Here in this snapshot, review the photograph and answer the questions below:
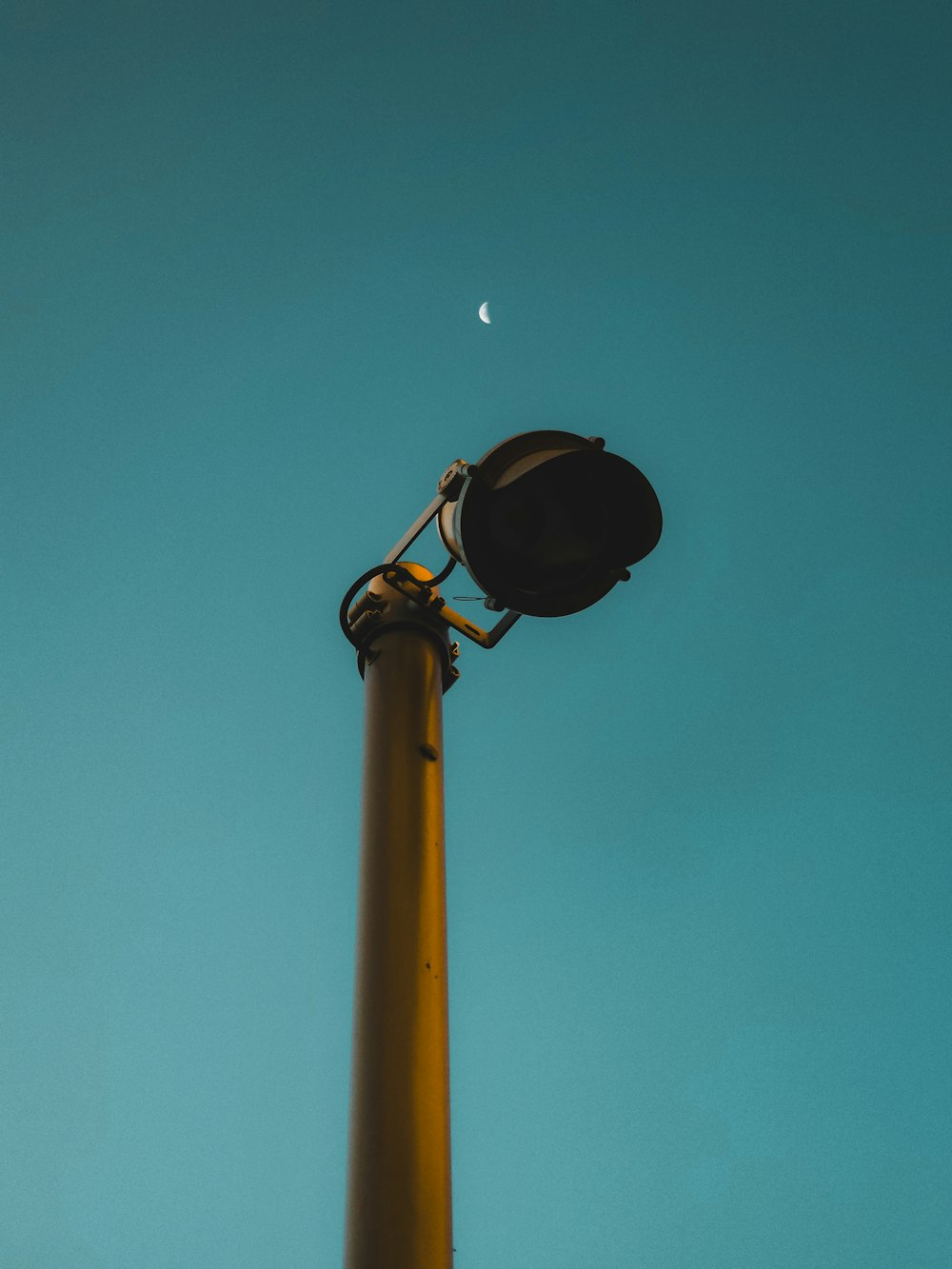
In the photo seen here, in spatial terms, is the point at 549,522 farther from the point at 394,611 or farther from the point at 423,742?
the point at 423,742

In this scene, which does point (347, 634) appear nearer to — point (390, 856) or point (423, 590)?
point (423, 590)

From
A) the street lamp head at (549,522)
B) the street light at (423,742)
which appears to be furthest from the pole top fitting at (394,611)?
the street lamp head at (549,522)

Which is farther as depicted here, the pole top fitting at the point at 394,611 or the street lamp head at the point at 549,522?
the pole top fitting at the point at 394,611

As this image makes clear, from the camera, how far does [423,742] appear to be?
2701 millimetres

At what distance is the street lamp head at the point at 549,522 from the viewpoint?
2.85m

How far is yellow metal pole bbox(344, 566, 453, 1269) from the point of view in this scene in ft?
6.57

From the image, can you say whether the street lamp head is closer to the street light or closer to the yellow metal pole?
the street light

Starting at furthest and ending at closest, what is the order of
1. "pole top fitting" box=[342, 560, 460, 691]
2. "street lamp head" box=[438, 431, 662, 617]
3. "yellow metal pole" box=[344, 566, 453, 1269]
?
"pole top fitting" box=[342, 560, 460, 691], "street lamp head" box=[438, 431, 662, 617], "yellow metal pole" box=[344, 566, 453, 1269]

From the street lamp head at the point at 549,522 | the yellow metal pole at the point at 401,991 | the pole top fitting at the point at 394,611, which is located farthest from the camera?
the pole top fitting at the point at 394,611

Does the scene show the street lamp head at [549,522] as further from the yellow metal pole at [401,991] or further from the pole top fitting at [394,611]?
the yellow metal pole at [401,991]

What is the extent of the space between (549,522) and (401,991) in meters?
1.37

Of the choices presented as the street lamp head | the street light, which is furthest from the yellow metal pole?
the street lamp head

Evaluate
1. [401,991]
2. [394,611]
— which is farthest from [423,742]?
[401,991]

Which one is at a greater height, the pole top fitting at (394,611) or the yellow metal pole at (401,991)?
the pole top fitting at (394,611)
